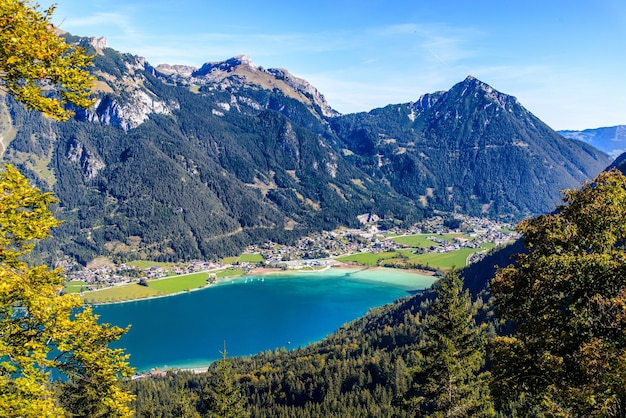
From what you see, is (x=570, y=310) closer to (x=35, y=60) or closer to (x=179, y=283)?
(x=35, y=60)

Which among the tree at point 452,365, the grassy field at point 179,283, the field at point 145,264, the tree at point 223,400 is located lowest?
the grassy field at point 179,283

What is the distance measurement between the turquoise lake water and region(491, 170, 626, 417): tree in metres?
91.0

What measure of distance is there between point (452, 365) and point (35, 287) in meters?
12.6

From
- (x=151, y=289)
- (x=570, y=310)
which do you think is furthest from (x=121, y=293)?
(x=570, y=310)

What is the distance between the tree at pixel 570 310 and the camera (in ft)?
24.5

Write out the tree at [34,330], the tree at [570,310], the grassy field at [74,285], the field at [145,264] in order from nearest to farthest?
1. the tree at [34,330]
2. the tree at [570,310]
3. the grassy field at [74,285]
4. the field at [145,264]

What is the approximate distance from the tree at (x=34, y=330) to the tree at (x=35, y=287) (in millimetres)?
12

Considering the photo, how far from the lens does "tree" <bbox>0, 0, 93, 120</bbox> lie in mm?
6457

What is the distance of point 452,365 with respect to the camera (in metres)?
14.3

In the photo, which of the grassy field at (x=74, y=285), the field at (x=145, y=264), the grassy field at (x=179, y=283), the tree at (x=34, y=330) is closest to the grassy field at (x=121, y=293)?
the grassy field at (x=179, y=283)

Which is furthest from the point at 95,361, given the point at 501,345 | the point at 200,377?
the point at 200,377

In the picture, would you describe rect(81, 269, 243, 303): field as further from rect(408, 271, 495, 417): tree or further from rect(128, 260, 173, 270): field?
rect(408, 271, 495, 417): tree

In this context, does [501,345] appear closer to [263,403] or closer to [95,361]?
[95,361]

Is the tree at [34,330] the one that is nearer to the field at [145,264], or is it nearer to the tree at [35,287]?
the tree at [35,287]
